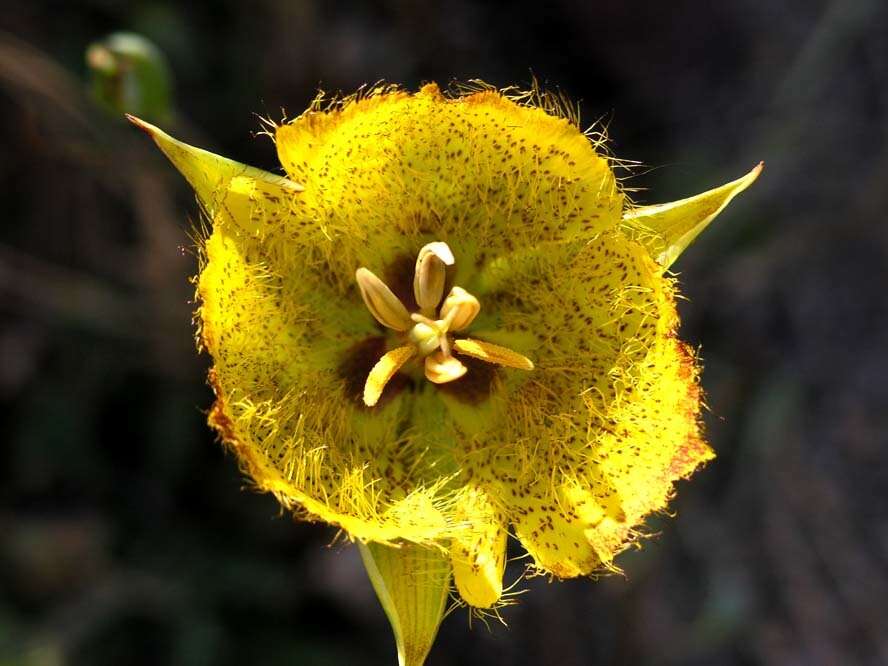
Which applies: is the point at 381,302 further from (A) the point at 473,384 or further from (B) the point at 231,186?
(B) the point at 231,186

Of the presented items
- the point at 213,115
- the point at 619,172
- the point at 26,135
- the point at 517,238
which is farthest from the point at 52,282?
the point at 619,172

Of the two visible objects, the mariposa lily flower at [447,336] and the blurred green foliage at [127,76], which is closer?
the mariposa lily flower at [447,336]

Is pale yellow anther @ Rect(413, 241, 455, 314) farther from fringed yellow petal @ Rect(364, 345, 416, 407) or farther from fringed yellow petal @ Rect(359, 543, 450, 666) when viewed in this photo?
fringed yellow petal @ Rect(359, 543, 450, 666)

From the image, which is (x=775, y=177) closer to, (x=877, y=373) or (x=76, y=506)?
(x=877, y=373)

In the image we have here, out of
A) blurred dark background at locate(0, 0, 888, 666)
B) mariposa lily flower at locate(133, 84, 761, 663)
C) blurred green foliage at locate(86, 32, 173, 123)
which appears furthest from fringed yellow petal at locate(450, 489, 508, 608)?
blurred dark background at locate(0, 0, 888, 666)

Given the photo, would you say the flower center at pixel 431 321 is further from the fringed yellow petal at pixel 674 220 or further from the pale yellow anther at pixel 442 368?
the fringed yellow petal at pixel 674 220

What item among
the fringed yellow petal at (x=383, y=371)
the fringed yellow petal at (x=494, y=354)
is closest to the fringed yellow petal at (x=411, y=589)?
the fringed yellow petal at (x=383, y=371)

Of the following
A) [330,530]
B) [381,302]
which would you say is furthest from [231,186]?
[330,530]
